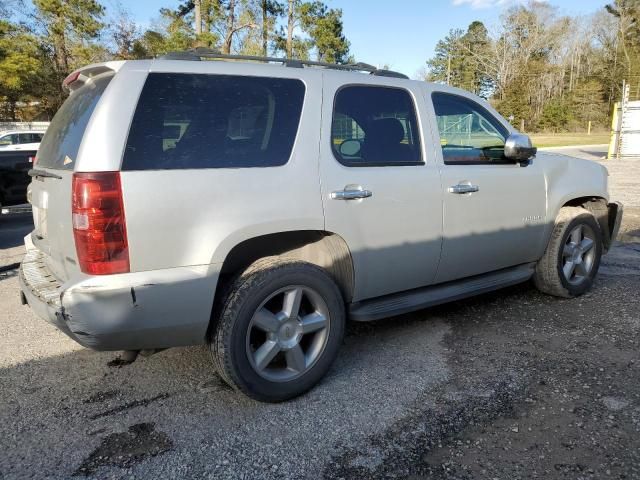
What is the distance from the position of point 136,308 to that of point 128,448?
72 centimetres

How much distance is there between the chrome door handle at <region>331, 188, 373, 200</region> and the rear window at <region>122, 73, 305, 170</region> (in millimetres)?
372

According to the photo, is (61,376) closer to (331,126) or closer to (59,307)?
(59,307)

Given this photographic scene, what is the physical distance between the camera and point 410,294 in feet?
11.9

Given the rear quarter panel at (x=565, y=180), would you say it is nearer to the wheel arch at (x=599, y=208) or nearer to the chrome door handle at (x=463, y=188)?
the wheel arch at (x=599, y=208)

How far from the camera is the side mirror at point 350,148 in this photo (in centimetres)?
317

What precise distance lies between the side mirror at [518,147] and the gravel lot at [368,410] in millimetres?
1364

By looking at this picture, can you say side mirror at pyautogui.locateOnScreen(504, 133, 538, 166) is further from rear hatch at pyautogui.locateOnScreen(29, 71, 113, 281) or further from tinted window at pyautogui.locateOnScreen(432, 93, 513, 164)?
rear hatch at pyautogui.locateOnScreen(29, 71, 113, 281)

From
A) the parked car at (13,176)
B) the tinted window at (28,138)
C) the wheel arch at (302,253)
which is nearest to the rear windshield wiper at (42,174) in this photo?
the wheel arch at (302,253)

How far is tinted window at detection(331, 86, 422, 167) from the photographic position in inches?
126

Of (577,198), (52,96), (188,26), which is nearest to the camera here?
(577,198)

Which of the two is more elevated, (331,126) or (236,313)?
(331,126)

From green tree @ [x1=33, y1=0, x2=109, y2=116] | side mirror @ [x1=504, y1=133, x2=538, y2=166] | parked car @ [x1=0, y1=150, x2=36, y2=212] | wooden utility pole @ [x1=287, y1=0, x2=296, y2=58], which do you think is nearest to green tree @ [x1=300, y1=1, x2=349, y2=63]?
wooden utility pole @ [x1=287, y1=0, x2=296, y2=58]

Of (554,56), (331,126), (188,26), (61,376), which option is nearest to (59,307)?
(61,376)

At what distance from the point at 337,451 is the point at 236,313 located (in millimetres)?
867
